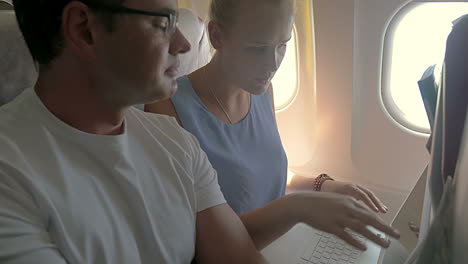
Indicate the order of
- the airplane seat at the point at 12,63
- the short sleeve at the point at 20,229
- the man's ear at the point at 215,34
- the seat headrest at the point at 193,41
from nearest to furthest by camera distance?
1. the short sleeve at the point at 20,229
2. the airplane seat at the point at 12,63
3. the man's ear at the point at 215,34
4. the seat headrest at the point at 193,41

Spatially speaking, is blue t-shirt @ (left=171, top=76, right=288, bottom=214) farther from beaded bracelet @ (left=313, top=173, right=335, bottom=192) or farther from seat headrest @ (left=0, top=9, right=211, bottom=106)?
seat headrest @ (left=0, top=9, right=211, bottom=106)

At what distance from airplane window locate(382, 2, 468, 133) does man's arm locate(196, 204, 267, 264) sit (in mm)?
1069

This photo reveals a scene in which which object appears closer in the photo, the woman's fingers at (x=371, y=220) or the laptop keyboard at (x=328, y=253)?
the woman's fingers at (x=371, y=220)

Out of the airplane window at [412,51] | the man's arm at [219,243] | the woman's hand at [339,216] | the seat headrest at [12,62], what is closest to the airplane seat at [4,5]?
the seat headrest at [12,62]

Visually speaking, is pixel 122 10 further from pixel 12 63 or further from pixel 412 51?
pixel 412 51

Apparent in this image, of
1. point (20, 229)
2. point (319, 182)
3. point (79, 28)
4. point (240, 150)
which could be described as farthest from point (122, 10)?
point (319, 182)

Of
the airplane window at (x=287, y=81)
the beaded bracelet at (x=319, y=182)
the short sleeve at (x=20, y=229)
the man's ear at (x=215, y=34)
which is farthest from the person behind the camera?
the airplane window at (x=287, y=81)

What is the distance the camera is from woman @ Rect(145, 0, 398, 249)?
100 cm

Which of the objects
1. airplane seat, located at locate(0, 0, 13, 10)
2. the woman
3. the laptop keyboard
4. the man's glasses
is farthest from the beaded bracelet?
airplane seat, located at locate(0, 0, 13, 10)

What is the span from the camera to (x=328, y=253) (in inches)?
41.3

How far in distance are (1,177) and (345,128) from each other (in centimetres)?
153

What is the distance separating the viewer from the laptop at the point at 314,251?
102cm

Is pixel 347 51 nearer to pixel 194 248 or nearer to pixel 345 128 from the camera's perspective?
pixel 345 128

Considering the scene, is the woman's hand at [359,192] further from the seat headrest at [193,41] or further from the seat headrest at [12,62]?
the seat headrest at [12,62]
